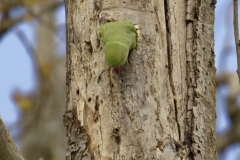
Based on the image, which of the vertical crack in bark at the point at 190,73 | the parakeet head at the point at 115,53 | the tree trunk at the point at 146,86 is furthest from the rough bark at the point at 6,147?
the vertical crack in bark at the point at 190,73

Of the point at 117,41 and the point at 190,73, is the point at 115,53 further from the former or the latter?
the point at 190,73

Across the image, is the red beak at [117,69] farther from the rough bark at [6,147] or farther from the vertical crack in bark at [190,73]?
the rough bark at [6,147]

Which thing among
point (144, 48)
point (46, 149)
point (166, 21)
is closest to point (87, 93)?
point (144, 48)

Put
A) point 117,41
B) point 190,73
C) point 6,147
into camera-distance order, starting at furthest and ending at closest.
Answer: point 190,73, point 117,41, point 6,147

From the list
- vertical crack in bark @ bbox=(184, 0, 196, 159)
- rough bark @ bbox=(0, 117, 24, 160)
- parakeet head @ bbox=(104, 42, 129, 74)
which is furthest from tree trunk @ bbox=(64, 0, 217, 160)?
rough bark @ bbox=(0, 117, 24, 160)

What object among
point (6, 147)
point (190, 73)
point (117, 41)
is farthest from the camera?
point (190, 73)

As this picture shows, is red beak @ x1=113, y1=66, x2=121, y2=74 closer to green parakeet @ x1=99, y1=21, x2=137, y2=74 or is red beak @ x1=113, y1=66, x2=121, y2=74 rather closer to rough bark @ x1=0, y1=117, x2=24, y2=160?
green parakeet @ x1=99, y1=21, x2=137, y2=74

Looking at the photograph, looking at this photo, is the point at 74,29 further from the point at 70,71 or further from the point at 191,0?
the point at 191,0

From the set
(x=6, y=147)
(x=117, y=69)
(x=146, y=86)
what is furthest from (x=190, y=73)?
(x=6, y=147)
